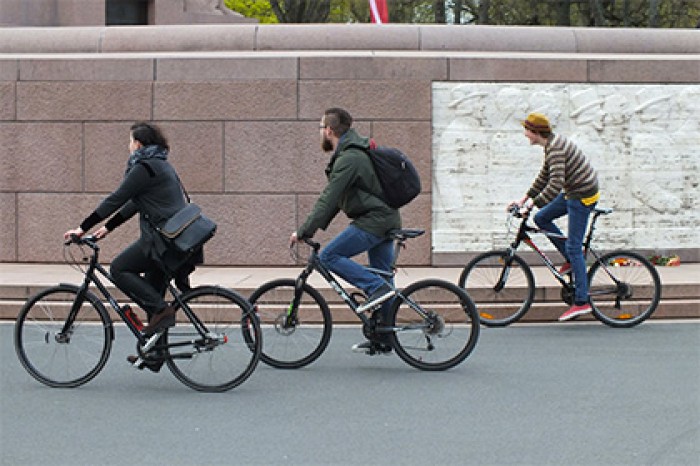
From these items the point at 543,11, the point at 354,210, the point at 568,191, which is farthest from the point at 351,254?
the point at 543,11

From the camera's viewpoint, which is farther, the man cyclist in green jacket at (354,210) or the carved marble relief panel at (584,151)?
the carved marble relief panel at (584,151)

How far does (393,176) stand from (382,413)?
1.97 m

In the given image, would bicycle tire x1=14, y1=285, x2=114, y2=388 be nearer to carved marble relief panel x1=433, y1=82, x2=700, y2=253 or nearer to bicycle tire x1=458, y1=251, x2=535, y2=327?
bicycle tire x1=458, y1=251, x2=535, y2=327

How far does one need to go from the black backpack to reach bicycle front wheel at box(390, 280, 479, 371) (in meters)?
0.59

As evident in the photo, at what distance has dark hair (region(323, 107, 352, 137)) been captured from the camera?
27.2 feet

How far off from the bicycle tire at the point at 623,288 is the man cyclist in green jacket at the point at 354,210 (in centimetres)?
256

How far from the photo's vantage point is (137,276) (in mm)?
7613

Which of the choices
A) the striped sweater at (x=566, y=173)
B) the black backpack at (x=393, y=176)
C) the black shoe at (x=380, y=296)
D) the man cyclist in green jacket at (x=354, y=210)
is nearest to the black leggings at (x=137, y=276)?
the man cyclist in green jacket at (x=354, y=210)

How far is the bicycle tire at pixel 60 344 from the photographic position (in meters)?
7.57

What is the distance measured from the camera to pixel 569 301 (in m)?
10.3

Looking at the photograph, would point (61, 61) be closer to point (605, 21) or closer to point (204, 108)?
point (204, 108)

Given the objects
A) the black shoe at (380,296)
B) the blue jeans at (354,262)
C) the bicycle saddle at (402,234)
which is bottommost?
the black shoe at (380,296)

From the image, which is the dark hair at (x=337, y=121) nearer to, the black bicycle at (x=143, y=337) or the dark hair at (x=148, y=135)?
the dark hair at (x=148, y=135)

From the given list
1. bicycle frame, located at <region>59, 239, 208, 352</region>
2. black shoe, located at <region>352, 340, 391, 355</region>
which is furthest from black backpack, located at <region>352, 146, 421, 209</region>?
bicycle frame, located at <region>59, 239, 208, 352</region>
